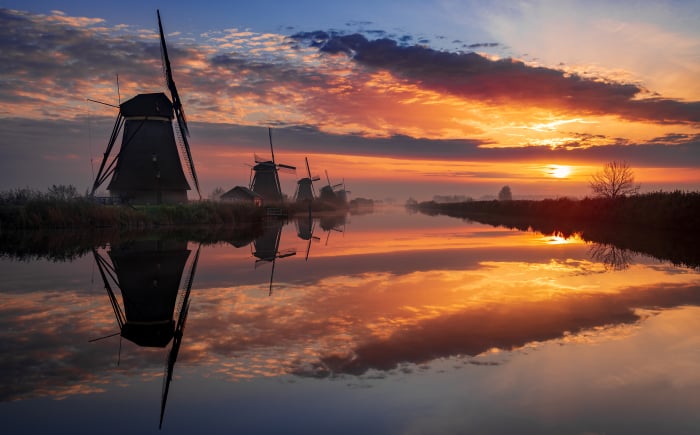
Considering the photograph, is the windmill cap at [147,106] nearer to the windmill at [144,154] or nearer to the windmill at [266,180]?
the windmill at [144,154]

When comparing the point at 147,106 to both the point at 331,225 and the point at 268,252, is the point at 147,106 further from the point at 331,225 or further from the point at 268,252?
the point at 268,252

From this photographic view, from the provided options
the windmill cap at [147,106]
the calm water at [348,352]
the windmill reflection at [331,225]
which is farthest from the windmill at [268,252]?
the windmill cap at [147,106]

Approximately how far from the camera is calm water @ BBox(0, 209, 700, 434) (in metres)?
5.00

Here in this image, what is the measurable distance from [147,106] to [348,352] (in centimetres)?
3343

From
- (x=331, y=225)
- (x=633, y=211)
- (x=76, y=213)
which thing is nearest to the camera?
(x=76, y=213)

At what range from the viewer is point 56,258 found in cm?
1692

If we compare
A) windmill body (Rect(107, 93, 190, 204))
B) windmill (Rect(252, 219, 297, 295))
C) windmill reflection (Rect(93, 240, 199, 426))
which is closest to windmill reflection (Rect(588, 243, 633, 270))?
windmill (Rect(252, 219, 297, 295))

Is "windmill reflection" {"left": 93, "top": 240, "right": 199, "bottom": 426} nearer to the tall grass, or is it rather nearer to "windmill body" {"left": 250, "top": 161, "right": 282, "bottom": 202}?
the tall grass

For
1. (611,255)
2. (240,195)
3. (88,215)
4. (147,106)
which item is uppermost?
(147,106)

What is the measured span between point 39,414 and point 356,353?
3779 mm

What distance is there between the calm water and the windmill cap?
23.7 metres

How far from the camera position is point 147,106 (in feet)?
116

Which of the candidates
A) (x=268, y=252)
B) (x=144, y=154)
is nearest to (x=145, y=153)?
(x=144, y=154)

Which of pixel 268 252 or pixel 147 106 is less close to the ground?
pixel 147 106
